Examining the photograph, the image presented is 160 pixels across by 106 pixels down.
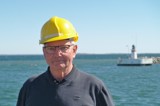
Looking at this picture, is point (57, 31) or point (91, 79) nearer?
point (57, 31)

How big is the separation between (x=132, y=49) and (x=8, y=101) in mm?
50656

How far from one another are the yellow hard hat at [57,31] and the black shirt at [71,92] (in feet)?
0.86

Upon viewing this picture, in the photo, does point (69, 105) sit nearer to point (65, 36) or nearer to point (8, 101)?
point (65, 36)

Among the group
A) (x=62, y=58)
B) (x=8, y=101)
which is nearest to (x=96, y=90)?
(x=62, y=58)

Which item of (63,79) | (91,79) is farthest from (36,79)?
(91,79)

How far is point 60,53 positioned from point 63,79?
0.64 ft

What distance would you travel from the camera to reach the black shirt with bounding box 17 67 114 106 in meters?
2.79

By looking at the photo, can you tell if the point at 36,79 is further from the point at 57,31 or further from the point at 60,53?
the point at 57,31

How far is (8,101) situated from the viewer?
25.5 m

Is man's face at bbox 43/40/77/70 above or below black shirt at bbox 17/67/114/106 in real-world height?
above

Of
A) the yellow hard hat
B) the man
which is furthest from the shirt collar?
the yellow hard hat

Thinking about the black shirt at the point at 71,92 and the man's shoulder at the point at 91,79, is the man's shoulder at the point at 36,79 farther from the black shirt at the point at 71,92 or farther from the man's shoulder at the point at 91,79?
the man's shoulder at the point at 91,79

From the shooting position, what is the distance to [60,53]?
2.80 metres

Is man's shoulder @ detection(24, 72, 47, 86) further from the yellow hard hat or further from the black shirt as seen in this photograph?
the yellow hard hat
